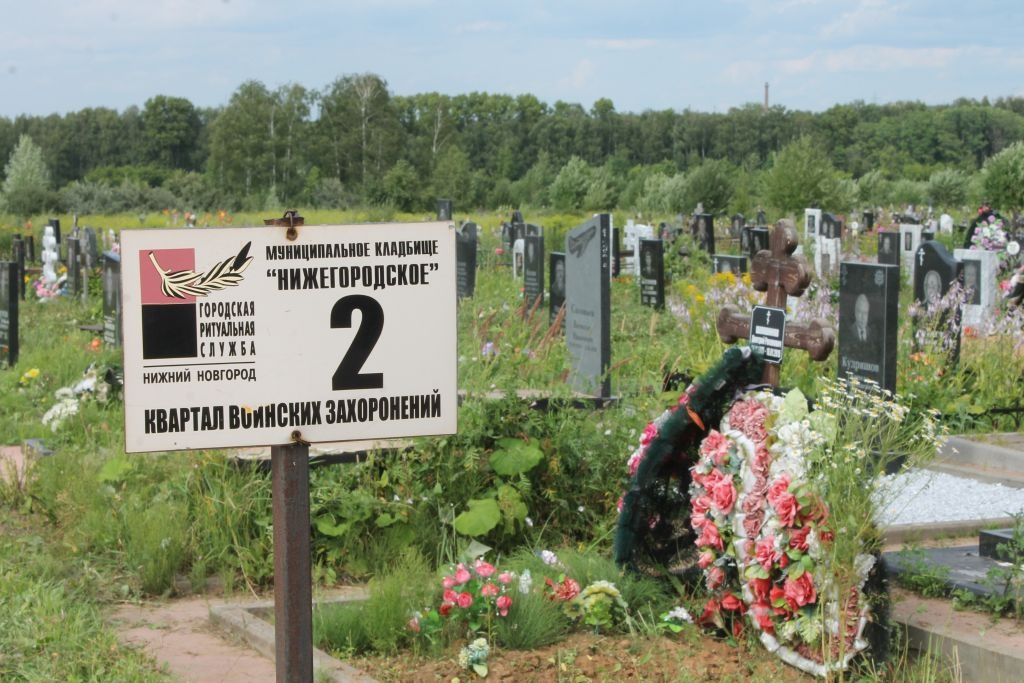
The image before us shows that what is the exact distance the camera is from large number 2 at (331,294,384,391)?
2.81 meters

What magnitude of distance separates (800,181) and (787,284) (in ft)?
105

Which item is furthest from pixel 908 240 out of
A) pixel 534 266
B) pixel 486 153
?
pixel 486 153

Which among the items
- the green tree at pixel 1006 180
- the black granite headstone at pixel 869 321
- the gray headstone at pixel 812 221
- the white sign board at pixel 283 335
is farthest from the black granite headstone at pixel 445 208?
the white sign board at pixel 283 335

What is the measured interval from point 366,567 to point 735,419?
1949 mm

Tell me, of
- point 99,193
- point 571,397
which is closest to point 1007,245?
point 571,397

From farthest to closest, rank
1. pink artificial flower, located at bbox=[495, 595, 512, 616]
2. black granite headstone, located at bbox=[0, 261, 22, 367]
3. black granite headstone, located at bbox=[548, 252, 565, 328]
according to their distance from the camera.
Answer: black granite headstone, located at bbox=[548, 252, 565, 328], black granite headstone, located at bbox=[0, 261, 22, 367], pink artificial flower, located at bbox=[495, 595, 512, 616]

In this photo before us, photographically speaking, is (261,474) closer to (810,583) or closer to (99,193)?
(810,583)

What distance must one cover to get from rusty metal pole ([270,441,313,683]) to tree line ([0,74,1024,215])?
2643 centimetres

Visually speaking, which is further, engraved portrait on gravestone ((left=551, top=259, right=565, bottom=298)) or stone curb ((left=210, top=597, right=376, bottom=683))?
engraved portrait on gravestone ((left=551, top=259, right=565, bottom=298))

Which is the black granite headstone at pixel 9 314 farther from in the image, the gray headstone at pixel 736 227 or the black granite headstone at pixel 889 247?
the gray headstone at pixel 736 227

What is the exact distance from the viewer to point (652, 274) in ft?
58.4

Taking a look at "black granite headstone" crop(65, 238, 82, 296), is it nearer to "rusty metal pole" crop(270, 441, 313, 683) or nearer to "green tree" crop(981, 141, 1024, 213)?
"green tree" crop(981, 141, 1024, 213)

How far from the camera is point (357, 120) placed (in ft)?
178

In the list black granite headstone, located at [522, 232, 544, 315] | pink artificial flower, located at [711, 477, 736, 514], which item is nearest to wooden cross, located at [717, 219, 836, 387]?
A: pink artificial flower, located at [711, 477, 736, 514]
